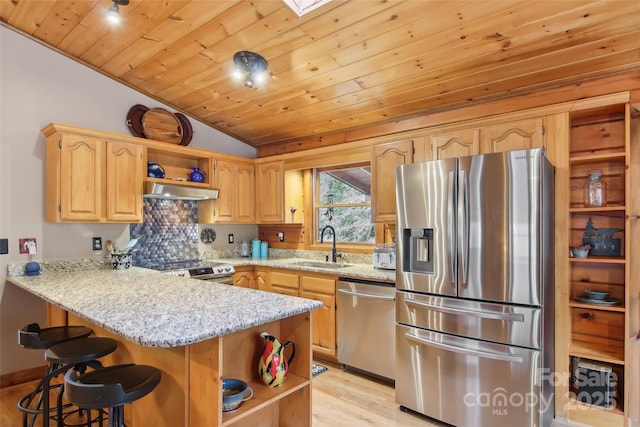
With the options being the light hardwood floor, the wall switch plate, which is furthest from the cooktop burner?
the light hardwood floor

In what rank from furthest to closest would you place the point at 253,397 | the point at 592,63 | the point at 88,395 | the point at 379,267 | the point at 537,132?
1. the point at 379,267
2. the point at 537,132
3. the point at 592,63
4. the point at 253,397
5. the point at 88,395

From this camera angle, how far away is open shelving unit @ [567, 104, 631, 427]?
7.23 feet

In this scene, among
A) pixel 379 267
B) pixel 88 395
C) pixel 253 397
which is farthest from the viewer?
pixel 379 267

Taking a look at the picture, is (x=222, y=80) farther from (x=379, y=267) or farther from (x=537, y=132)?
(x=537, y=132)

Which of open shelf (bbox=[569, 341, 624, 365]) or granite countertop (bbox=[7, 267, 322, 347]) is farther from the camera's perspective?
open shelf (bbox=[569, 341, 624, 365])

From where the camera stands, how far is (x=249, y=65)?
2.71 meters

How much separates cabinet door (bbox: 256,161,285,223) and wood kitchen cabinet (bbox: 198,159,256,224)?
86mm

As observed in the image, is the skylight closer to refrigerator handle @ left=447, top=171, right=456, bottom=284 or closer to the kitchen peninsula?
refrigerator handle @ left=447, top=171, right=456, bottom=284

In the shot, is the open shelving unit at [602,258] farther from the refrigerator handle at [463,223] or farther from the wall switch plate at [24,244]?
the wall switch plate at [24,244]

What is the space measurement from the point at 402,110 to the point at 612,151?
1.58 metres

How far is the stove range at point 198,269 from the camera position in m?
3.30

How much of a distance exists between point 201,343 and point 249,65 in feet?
7.06

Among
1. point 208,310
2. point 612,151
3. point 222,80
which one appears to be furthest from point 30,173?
point 612,151

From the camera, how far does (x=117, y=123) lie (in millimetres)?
3422
